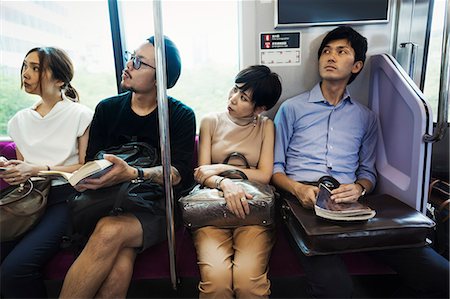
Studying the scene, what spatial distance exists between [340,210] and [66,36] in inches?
87.7

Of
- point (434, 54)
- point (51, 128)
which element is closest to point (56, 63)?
point (51, 128)


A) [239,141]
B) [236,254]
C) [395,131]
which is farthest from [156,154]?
[395,131]

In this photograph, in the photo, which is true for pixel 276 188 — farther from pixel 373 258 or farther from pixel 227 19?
pixel 227 19

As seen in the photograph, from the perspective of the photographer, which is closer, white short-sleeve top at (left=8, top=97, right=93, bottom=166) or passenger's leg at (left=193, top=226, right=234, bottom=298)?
passenger's leg at (left=193, top=226, right=234, bottom=298)

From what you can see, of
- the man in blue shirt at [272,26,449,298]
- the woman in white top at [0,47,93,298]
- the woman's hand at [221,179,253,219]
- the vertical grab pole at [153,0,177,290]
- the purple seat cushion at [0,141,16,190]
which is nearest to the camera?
the vertical grab pole at [153,0,177,290]

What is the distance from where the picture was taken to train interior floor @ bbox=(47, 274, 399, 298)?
168 cm

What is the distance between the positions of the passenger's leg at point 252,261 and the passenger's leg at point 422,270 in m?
0.56

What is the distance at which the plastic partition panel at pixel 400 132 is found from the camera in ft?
4.83

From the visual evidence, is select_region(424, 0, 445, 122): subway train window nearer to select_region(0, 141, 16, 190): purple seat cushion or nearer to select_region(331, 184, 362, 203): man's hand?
select_region(331, 184, 362, 203): man's hand

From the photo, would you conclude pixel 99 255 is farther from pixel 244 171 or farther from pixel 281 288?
pixel 281 288

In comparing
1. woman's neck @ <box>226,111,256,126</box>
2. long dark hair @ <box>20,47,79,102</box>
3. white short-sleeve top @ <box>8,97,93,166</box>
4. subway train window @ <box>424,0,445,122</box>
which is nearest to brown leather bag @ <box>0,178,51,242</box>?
white short-sleeve top @ <box>8,97,93,166</box>

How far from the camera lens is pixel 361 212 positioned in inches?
49.4

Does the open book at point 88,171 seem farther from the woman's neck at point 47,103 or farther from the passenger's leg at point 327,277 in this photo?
the passenger's leg at point 327,277

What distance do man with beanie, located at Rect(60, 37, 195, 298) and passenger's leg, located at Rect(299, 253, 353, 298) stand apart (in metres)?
0.69
